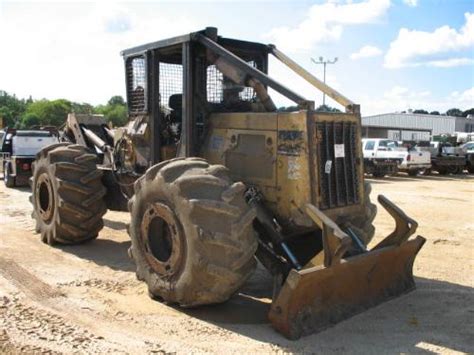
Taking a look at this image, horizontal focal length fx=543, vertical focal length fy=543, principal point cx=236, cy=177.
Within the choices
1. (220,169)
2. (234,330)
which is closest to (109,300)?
(234,330)

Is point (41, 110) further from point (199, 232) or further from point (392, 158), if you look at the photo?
point (199, 232)

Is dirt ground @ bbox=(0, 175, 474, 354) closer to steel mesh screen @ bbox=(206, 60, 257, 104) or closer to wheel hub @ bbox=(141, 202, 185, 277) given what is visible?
wheel hub @ bbox=(141, 202, 185, 277)

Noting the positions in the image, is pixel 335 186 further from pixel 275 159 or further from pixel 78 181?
pixel 78 181

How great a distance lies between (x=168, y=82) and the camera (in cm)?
727

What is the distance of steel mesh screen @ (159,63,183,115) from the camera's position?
23.7ft

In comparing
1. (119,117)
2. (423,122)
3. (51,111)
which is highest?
(51,111)

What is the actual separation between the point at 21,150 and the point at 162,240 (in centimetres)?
1368

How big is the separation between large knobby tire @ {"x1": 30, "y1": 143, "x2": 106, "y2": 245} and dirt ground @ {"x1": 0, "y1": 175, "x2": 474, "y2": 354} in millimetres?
311

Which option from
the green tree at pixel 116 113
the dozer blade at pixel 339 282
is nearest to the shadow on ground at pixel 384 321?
the dozer blade at pixel 339 282

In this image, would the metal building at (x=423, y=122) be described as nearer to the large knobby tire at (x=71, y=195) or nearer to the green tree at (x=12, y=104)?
the green tree at (x=12, y=104)

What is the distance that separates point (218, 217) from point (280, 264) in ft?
3.14

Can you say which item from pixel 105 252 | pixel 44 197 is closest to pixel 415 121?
pixel 44 197

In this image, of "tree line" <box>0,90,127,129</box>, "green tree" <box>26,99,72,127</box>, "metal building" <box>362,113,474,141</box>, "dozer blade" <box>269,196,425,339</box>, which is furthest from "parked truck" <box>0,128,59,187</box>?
"metal building" <box>362,113,474,141</box>

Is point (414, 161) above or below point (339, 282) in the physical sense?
above
